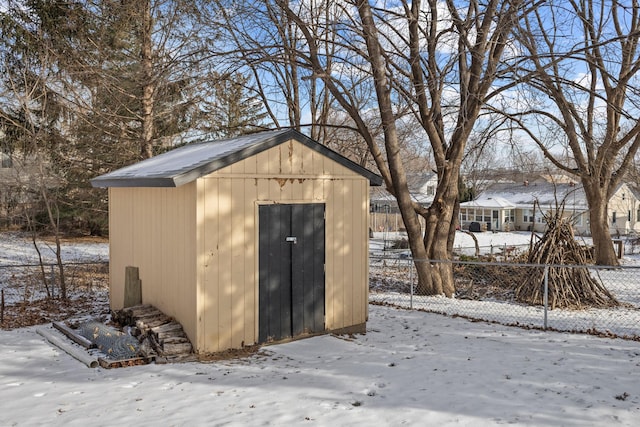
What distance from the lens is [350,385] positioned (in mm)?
5746

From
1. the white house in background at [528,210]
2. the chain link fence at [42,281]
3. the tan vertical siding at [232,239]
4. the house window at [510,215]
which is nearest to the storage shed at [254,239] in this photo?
the tan vertical siding at [232,239]

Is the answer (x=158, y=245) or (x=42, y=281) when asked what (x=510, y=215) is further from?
(x=158, y=245)

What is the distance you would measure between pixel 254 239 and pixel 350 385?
2409mm

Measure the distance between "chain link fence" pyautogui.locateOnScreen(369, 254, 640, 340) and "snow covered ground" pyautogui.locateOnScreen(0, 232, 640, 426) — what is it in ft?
5.64

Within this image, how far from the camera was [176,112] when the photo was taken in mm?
15953

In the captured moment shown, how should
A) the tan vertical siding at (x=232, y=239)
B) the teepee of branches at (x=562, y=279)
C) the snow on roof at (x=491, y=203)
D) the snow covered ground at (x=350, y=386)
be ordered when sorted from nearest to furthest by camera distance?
1. the snow covered ground at (x=350, y=386)
2. the tan vertical siding at (x=232, y=239)
3. the teepee of branches at (x=562, y=279)
4. the snow on roof at (x=491, y=203)

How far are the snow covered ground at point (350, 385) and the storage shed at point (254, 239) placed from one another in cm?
52

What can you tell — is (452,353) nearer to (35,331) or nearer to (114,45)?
(35,331)

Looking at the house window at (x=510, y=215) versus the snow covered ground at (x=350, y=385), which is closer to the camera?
the snow covered ground at (x=350, y=385)

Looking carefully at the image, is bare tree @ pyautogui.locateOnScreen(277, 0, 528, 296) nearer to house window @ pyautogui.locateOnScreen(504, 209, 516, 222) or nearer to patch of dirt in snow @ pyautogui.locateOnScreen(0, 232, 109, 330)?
patch of dirt in snow @ pyautogui.locateOnScreen(0, 232, 109, 330)

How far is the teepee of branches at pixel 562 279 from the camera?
11594mm

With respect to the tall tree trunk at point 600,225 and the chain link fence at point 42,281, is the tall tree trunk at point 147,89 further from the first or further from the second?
the tall tree trunk at point 600,225

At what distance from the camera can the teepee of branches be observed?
11594 millimetres

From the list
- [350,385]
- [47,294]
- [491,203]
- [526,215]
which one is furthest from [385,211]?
[350,385]
